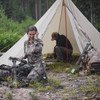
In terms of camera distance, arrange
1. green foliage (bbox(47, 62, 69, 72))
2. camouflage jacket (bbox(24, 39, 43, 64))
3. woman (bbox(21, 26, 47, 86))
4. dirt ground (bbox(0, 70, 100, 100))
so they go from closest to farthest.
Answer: dirt ground (bbox(0, 70, 100, 100)) < woman (bbox(21, 26, 47, 86)) < camouflage jacket (bbox(24, 39, 43, 64)) < green foliage (bbox(47, 62, 69, 72))

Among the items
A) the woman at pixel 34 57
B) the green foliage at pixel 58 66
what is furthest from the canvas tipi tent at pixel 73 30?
the woman at pixel 34 57

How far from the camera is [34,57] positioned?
5074 millimetres

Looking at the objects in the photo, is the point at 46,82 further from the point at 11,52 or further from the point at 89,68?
the point at 11,52

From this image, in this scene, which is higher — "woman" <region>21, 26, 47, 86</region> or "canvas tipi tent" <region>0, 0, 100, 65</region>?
"canvas tipi tent" <region>0, 0, 100, 65</region>

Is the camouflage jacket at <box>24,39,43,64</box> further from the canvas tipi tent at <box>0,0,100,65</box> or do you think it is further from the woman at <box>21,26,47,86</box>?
the canvas tipi tent at <box>0,0,100,65</box>

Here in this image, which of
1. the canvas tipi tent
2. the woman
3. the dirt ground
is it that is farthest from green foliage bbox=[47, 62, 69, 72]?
the woman

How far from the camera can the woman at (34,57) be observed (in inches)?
194

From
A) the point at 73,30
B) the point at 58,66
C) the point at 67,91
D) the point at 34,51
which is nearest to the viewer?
the point at 67,91

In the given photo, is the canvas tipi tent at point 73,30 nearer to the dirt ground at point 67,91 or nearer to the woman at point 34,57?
the woman at point 34,57

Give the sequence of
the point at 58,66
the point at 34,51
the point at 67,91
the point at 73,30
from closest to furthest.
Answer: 1. the point at 67,91
2. the point at 34,51
3. the point at 58,66
4. the point at 73,30

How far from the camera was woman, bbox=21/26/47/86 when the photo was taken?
194 inches

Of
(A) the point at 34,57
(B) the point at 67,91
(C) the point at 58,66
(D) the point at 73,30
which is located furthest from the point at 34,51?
(D) the point at 73,30

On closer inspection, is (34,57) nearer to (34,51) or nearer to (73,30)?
(34,51)

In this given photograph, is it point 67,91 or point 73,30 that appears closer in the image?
point 67,91
